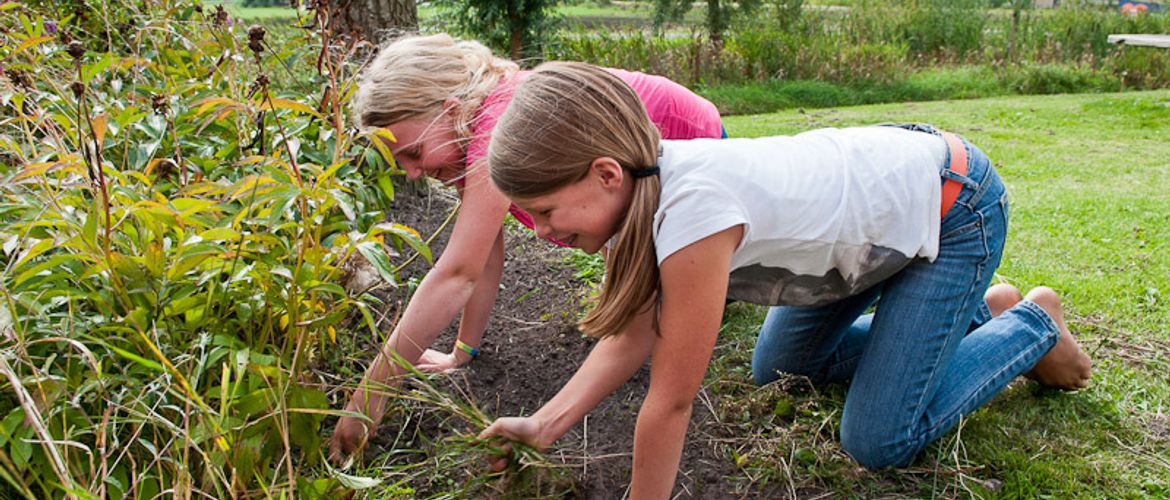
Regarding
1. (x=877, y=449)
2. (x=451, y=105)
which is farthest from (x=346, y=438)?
(x=877, y=449)

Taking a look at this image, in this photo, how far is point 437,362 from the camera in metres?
2.51

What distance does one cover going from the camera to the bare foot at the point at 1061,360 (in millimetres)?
2199

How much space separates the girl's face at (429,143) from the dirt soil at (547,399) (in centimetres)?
61

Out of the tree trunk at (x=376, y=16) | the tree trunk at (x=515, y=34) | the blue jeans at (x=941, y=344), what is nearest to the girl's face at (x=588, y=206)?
the blue jeans at (x=941, y=344)

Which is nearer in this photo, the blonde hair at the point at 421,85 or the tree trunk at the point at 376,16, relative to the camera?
the blonde hair at the point at 421,85

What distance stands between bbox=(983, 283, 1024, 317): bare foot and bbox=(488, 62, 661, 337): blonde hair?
129cm

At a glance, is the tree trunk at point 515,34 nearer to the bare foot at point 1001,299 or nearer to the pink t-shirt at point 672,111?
the pink t-shirt at point 672,111

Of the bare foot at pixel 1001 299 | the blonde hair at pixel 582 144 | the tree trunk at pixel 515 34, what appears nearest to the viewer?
the blonde hair at pixel 582 144

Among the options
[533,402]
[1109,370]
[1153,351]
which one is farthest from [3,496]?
[1153,351]

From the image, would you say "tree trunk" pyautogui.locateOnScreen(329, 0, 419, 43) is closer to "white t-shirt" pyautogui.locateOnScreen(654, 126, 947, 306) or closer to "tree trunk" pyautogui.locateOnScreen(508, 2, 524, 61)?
"white t-shirt" pyautogui.locateOnScreen(654, 126, 947, 306)

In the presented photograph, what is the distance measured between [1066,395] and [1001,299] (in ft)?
0.96

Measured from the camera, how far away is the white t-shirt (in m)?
1.52

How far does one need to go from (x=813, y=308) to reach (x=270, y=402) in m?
1.33

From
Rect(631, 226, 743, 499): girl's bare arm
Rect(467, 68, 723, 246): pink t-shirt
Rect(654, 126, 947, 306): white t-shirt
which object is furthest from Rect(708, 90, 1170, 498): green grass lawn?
Rect(467, 68, 723, 246): pink t-shirt
